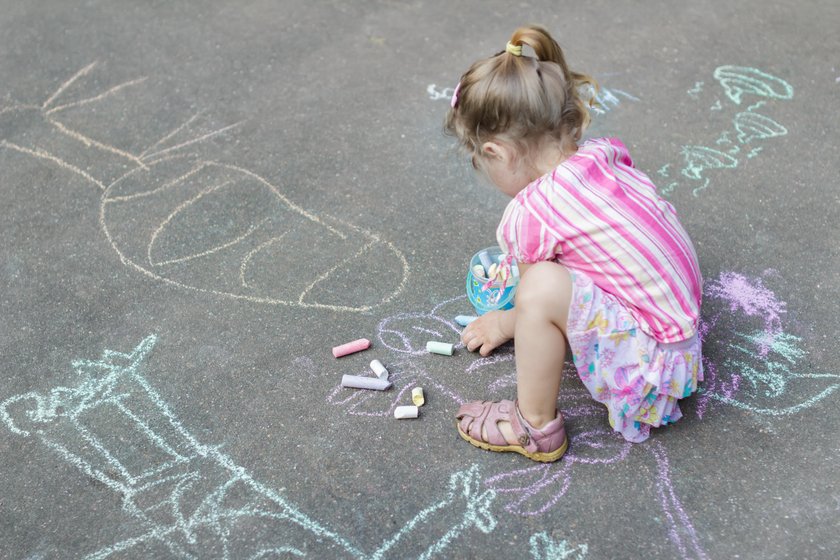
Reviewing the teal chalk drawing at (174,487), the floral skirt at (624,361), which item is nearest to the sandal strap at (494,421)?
the teal chalk drawing at (174,487)

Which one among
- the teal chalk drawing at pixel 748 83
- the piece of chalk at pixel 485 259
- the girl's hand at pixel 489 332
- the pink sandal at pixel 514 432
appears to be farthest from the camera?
the teal chalk drawing at pixel 748 83

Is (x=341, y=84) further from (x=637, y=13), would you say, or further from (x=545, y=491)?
(x=545, y=491)

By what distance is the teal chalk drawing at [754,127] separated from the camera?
11.7 ft

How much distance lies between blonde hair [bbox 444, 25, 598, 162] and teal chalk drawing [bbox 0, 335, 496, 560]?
934 millimetres

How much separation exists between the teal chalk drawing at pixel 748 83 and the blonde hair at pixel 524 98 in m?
1.92

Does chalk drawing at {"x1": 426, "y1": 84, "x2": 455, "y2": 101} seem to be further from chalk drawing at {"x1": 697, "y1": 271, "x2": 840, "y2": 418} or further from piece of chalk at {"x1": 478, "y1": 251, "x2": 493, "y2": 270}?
chalk drawing at {"x1": 697, "y1": 271, "x2": 840, "y2": 418}

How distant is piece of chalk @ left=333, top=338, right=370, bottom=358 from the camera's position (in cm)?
261

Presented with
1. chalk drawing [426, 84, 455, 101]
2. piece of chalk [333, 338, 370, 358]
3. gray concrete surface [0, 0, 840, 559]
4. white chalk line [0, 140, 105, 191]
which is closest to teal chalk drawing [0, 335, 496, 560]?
gray concrete surface [0, 0, 840, 559]

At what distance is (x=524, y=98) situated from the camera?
2127 millimetres

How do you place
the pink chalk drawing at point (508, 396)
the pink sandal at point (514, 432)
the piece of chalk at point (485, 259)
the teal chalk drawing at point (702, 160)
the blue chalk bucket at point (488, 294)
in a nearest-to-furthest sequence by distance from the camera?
the pink chalk drawing at point (508, 396)
the pink sandal at point (514, 432)
the blue chalk bucket at point (488, 294)
the piece of chalk at point (485, 259)
the teal chalk drawing at point (702, 160)

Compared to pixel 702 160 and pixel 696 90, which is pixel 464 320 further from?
pixel 696 90

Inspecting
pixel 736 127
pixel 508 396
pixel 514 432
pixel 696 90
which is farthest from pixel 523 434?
pixel 696 90

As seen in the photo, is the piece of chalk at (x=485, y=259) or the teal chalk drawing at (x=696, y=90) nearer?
the piece of chalk at (x=485, y=259)

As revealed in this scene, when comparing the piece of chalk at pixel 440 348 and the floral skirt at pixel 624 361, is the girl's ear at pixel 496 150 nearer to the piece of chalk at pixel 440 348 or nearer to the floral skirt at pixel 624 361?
the floral skirt at pixel 624 361
